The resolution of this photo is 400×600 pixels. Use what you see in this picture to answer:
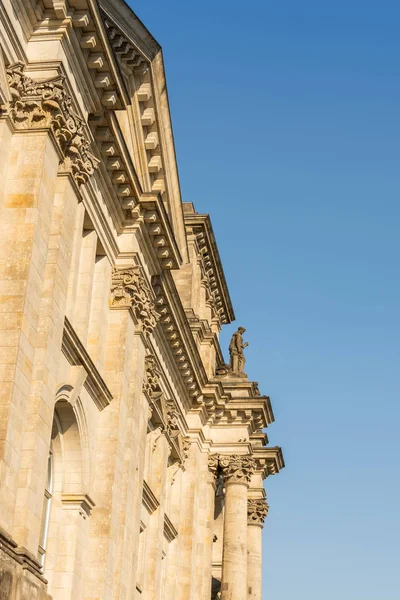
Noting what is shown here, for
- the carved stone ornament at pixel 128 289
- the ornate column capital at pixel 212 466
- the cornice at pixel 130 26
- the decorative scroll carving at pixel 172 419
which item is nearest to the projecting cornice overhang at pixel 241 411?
the ornate column capital at pixel 212 466

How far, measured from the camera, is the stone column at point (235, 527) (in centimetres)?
4281

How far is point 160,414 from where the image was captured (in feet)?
121

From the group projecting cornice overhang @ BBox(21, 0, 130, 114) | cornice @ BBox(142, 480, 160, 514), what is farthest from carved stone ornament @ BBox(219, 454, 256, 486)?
projecting cornice overhang @ BBox(21, 0, 130, 114)

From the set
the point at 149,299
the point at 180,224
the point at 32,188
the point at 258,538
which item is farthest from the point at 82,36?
the point at 258,538

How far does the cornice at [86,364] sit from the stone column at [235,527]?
16.7 metres

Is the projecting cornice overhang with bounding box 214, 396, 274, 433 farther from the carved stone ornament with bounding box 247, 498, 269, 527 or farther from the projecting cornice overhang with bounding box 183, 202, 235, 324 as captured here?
the projecting cornice overhang with bounding box 183, 202, 235, 324

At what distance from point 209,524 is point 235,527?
1353 millimetres

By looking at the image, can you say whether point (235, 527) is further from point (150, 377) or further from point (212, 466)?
point (150, 377)

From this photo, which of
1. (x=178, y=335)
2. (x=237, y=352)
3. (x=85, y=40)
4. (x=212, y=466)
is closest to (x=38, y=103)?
(x=85, y=40)

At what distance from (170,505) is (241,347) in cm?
1155

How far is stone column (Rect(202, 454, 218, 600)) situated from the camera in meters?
42.1

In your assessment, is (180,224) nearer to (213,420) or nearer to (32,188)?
(213,420)

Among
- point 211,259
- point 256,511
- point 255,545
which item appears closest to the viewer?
point 211,259

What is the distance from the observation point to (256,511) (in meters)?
50.6
